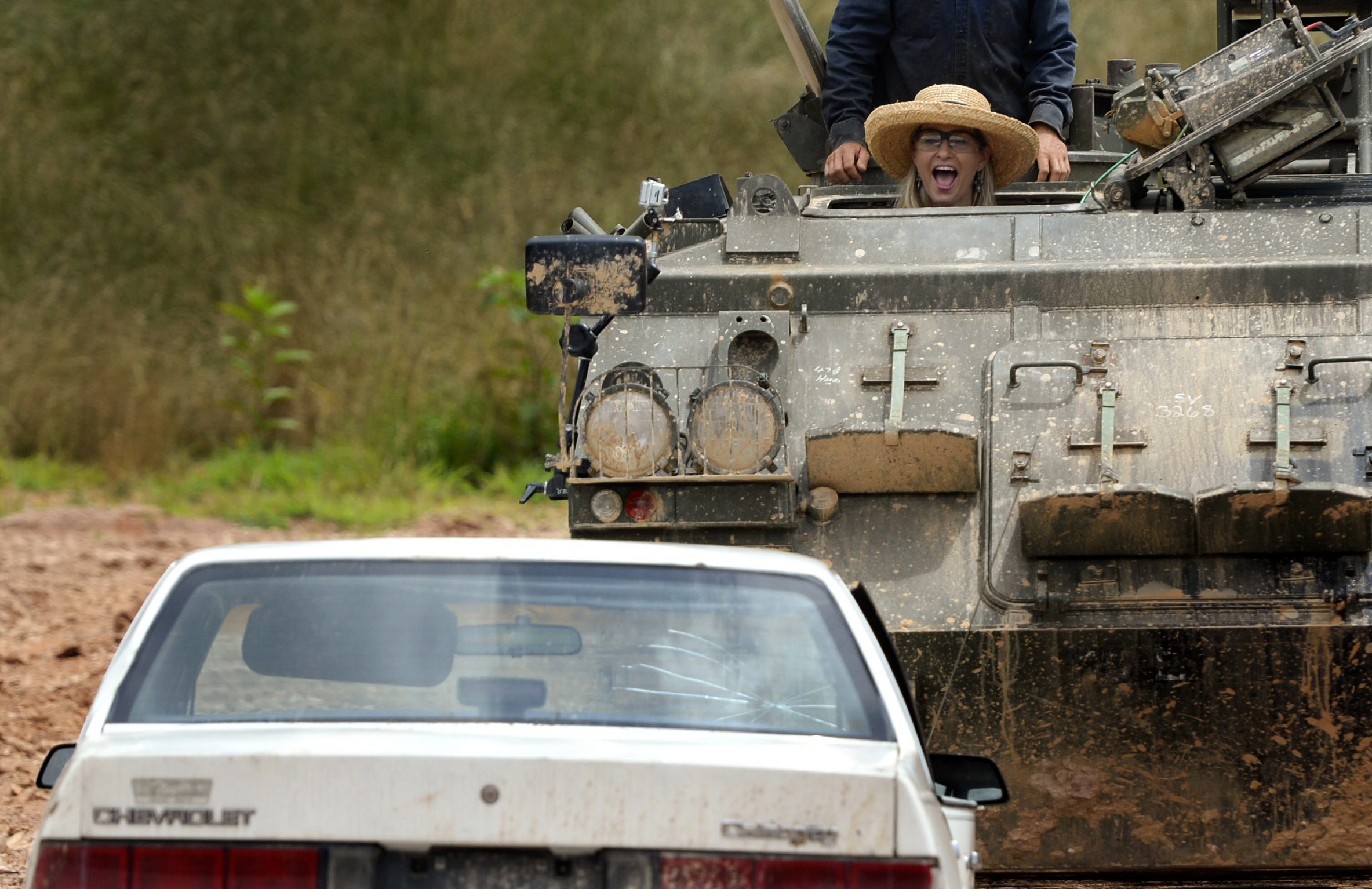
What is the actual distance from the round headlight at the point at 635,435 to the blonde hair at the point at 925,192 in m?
1.55

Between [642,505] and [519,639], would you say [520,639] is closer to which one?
[519,639]

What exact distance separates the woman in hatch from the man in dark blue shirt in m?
0.57

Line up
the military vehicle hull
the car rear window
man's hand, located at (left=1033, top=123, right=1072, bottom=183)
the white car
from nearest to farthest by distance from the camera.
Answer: the white car, the car rear window, the military vehicle hull, man's hand, located at (left=1033, top=123, right=1072, bottom=183)

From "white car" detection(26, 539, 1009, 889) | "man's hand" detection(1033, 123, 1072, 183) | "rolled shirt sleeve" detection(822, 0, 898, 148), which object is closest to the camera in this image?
"white car" detection(26, 539, 1009, 889)

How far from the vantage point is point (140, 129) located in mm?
16328

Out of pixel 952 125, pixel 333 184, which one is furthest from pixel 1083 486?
pixel 333 184

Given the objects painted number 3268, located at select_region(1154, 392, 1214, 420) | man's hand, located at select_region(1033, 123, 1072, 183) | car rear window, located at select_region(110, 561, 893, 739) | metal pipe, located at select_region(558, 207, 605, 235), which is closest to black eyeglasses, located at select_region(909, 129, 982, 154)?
man's hand, located at select_region(1033, 123, 1072, 183)

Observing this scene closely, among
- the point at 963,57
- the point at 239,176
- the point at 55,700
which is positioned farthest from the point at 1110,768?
the point at 239,176

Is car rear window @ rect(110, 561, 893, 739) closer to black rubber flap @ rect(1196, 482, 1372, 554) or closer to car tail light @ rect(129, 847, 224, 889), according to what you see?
car tail light @ rect(129, 847, 224, 889)

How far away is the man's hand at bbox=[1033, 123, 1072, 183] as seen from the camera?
6.21 meters

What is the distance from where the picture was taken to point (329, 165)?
1625cm

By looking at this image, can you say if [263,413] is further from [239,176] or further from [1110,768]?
[1110,768]

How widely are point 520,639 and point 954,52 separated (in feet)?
13.9

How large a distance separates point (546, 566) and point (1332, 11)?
5.50 metres
